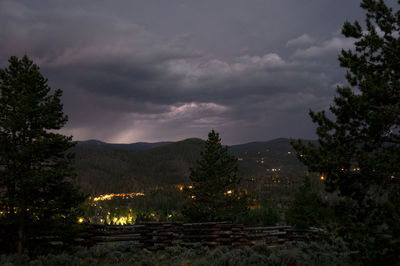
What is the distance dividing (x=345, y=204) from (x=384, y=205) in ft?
4.57

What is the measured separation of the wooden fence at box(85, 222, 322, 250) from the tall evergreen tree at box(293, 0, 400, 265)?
7.48 m

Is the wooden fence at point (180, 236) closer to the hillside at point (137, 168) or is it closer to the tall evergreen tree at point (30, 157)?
the tall evergreen tree at point (30, 157)

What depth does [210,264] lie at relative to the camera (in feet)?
31.8

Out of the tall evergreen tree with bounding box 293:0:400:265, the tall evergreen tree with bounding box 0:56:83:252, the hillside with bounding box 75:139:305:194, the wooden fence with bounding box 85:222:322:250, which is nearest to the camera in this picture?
the tall evergreen tree with bounding box 293:0:400:265

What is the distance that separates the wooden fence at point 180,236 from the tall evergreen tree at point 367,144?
748 centimetres

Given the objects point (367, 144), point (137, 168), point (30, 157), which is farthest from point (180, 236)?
point (137, 168)

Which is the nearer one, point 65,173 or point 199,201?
point 65,173

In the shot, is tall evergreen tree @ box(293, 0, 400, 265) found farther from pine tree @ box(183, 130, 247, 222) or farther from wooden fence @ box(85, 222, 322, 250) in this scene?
pine tree @ box(183, 130, 247, 222)

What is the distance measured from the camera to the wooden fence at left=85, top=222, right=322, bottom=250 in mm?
14078

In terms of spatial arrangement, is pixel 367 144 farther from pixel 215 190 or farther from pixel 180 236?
pixel 215 190

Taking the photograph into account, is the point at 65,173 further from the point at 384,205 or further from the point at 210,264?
the point at 384,205

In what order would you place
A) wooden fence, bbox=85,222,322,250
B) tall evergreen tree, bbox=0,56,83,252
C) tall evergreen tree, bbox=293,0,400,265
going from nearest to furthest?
tall evergreen tree, bbox=293,0,400,265
tall evergreen tree, bbox=0,56,83,252
wooden fence, bbox=85,222,322,250

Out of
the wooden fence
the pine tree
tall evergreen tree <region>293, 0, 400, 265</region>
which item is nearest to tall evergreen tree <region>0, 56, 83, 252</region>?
the wooden fence

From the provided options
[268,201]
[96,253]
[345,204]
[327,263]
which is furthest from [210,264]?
[268,201]
